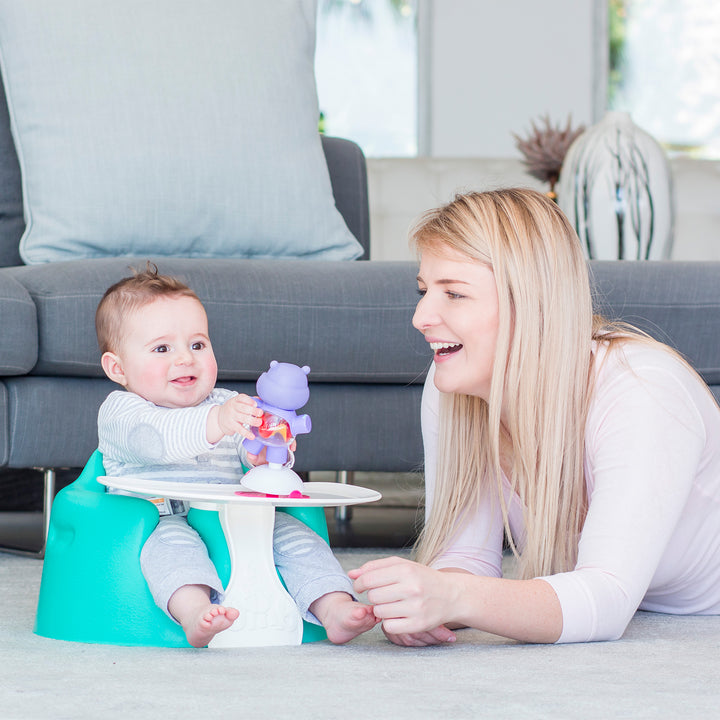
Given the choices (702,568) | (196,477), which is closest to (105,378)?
(196,477)

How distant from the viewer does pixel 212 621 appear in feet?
3.39

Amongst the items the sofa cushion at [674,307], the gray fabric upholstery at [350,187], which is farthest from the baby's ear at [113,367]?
the gray fabric upholstery at [350,187]

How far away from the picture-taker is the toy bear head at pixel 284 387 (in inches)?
44.4

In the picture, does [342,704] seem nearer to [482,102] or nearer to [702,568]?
[702,568]

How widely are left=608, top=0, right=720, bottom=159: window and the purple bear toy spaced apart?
362cm

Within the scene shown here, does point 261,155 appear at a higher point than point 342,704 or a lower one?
higher

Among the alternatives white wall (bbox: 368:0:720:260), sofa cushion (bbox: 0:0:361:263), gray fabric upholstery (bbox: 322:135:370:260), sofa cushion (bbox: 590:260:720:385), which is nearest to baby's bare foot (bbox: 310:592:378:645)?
sofa cushion (bbox: 590:260:720:385)

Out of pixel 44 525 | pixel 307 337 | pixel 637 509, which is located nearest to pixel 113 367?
pixel 307 337

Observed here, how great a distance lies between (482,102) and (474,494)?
321 centimetres

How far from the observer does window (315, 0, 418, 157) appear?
4.34 metres

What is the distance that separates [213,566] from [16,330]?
613 mm

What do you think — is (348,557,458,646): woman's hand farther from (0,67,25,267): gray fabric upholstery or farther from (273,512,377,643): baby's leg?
(0,67,25,267): gray fabric upholstery

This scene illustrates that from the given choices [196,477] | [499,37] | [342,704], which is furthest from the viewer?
[499,37]

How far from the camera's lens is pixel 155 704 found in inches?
33.4
